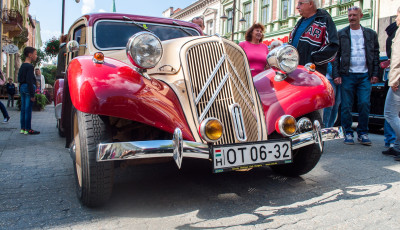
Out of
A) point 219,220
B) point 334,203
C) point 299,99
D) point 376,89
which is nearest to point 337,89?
point 376,89

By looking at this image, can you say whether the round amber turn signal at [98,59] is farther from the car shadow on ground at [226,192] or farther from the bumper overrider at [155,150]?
the car shadow on ground at [226,192]

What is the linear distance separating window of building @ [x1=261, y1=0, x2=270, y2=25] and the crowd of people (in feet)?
58.3

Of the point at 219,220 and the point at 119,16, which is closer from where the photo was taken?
the point at 219,220

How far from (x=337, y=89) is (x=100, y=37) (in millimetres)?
3510

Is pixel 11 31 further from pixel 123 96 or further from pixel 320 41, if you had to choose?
pixel 123 96

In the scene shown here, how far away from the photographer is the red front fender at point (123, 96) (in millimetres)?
2068

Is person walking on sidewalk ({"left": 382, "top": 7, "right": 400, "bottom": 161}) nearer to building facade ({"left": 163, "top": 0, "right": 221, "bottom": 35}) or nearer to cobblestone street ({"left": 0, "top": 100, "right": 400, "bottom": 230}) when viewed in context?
cobblestone street ({"left": 0, "top": 100, "right": 400, "bottom": 230})

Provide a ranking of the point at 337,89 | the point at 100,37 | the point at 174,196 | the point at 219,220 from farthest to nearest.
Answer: the point at 337,89
the point at 100,37
the point at 174,196
the point at 219,220

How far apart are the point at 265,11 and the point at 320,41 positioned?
19.4 m

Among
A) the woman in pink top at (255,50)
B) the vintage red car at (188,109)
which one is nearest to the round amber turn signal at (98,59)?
the vintage red car at (188,109)

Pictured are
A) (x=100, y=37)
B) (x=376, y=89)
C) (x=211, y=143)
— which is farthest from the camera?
(x=376, y=89)

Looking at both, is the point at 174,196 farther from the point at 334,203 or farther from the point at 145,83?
the point at 334,203

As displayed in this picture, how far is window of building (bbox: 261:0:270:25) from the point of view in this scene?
21850mm

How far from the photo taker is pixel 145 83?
228 cm
